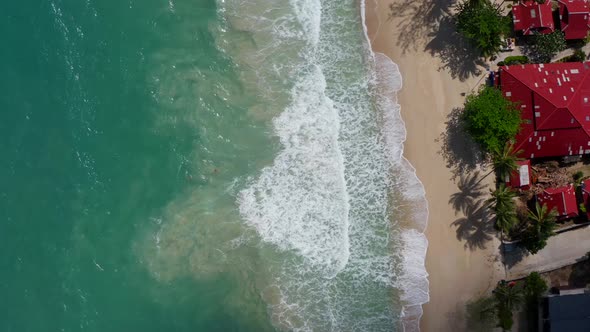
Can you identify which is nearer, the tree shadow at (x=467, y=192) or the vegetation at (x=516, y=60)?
the vegetation at (x=516, y=60)

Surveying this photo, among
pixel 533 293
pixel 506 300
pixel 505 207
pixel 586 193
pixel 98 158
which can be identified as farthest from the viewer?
pixel 98 158

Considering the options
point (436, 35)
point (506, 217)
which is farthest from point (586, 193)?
point (436, 35)

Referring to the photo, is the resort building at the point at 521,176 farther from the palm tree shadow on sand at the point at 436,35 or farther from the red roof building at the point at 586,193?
the palm tree shadow on sand at the point at 436,35

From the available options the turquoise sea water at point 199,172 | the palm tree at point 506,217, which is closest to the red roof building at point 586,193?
the palm tree at point 506,217

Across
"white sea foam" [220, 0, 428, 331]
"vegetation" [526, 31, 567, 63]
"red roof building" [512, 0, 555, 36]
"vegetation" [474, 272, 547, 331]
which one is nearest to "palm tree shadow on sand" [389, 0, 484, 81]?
"white sea foam" [220, 0, 428, 331]

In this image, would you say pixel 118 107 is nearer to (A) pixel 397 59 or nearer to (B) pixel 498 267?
(A) pixel 397 59

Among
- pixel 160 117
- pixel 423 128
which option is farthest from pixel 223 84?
pixel 423 128

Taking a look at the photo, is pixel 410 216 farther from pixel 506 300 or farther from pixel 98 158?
pixel 98 158
